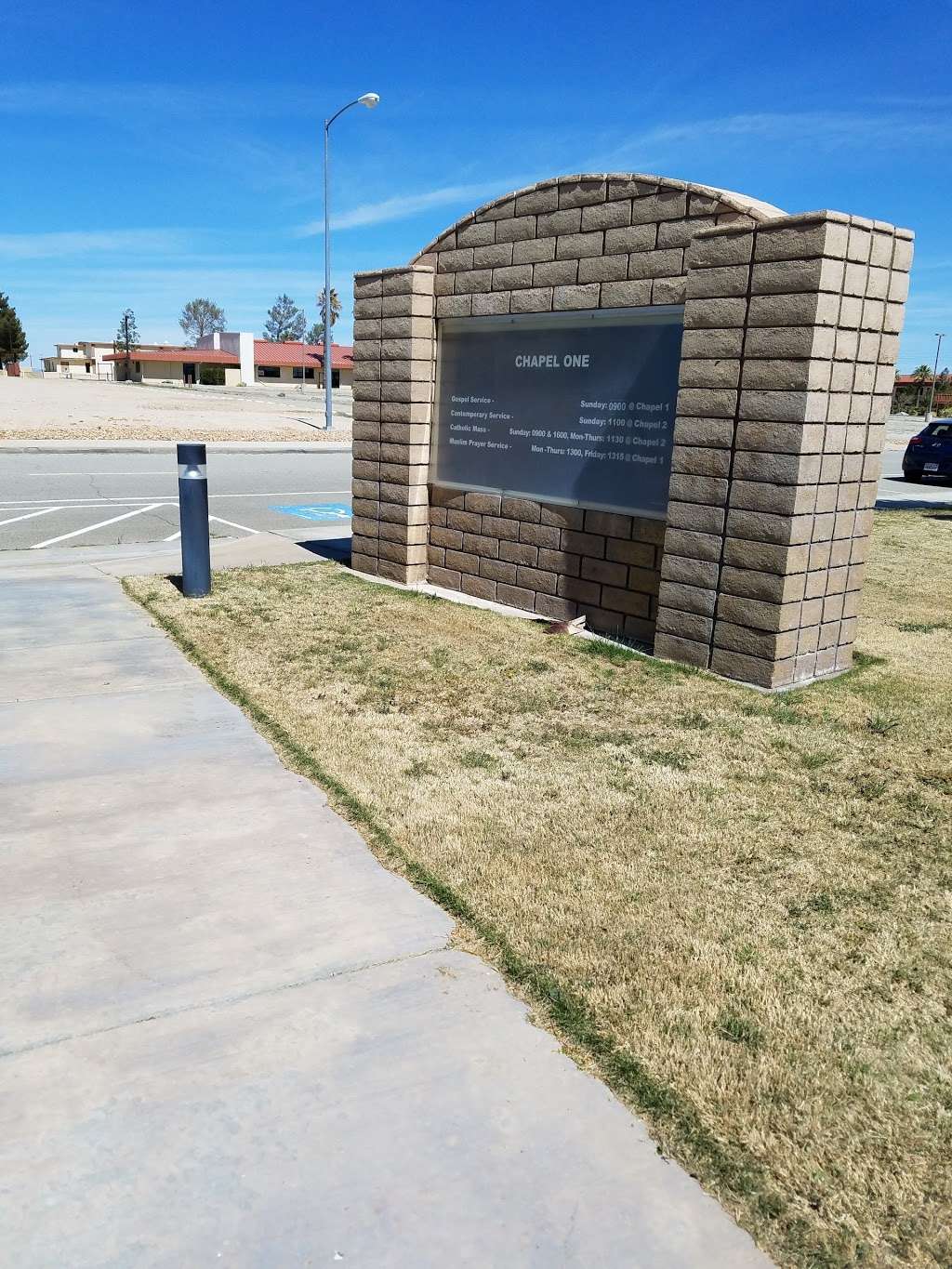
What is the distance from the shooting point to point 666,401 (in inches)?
276

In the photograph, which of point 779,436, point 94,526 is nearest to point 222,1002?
point 779,436

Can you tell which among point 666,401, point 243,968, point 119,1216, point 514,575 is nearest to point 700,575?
point 666,401

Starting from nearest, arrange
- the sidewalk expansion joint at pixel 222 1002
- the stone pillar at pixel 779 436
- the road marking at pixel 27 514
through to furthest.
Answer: the sidewalk expansion joint at pixel 222 1002 < the stone pillar at pixel 779 436 < the road marking at pixel 27 514

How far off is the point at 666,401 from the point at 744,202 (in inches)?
53.5

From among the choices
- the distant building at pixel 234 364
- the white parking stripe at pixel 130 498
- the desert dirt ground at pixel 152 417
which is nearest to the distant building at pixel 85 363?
the distant building at pixel 234 364

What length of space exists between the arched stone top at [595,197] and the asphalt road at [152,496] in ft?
18.1

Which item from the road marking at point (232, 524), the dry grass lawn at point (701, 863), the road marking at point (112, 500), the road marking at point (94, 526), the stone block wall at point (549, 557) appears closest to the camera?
the dry grass lawn at point (701, 863)

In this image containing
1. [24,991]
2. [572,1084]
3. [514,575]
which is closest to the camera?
[572,1084]

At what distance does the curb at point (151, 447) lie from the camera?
24.2 metres

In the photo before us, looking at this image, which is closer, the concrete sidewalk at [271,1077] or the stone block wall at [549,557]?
the concrete sidewalk at [271,1077]

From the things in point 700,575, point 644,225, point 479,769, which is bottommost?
point 479,769

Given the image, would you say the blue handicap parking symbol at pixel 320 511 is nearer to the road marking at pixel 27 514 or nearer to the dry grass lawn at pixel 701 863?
the road marking at pixel 27 514

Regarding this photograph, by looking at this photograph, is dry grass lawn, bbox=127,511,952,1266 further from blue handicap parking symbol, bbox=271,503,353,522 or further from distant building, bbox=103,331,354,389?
distant building, bbox=103,331,354,389

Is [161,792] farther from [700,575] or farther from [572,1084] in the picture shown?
[700,575]
